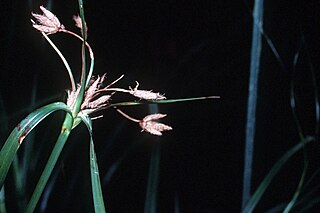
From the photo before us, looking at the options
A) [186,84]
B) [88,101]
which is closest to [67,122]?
[88,101]

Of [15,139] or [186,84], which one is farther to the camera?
[186,84]

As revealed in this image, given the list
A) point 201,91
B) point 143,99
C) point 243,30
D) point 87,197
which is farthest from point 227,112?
point 143,99

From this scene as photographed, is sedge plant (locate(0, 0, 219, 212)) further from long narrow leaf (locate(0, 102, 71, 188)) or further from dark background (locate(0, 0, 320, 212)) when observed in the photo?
dark background (locate(0, 0, 320, 212))

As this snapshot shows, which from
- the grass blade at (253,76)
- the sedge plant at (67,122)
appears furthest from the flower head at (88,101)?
the grass blade at (253,76)

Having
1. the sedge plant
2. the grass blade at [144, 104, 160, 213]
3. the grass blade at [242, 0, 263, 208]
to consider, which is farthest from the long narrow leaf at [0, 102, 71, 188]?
the grass blade at [242, 0, 263, 208]

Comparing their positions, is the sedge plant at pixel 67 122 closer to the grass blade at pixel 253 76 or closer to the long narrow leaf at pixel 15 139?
the long narrow leaf at pixel 15 139

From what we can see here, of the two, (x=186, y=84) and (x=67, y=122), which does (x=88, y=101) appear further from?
(x=186, y=84)

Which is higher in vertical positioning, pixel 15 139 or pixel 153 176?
pixel 15 139

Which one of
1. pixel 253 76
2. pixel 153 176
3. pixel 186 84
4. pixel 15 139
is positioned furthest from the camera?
pixel 186 84

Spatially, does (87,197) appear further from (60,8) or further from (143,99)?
(60,8)

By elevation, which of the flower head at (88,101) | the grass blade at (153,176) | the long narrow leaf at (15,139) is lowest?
the grass blade at (153,176)
